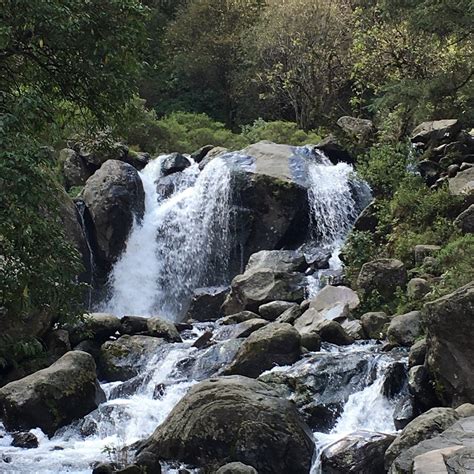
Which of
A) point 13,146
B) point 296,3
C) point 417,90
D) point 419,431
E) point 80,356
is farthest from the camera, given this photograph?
point 296,3

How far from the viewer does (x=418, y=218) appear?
15.9m

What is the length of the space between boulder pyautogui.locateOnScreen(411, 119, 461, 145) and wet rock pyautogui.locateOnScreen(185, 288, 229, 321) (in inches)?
248

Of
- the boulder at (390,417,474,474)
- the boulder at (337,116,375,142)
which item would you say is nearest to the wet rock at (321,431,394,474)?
the boulder at (390,417,474,474)

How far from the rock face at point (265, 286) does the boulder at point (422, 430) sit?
770cm

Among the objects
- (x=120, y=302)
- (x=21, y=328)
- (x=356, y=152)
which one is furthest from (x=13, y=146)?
(x=356, y=152)

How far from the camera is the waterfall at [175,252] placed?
62.5ft

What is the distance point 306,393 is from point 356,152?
12.7 metres

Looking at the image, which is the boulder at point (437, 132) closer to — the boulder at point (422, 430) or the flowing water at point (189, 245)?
the flowing water at point (189, 245)

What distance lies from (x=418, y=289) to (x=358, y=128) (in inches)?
408

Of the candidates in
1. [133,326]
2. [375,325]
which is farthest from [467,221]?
[133,326]

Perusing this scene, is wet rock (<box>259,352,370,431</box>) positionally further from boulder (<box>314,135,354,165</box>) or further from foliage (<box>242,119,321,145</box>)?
foliage (<box>242,119,321,145</box>)

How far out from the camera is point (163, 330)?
14.4 m

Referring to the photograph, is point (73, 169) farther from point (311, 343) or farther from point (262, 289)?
point (311, 343)

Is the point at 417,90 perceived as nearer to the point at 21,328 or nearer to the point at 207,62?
the point at 21,328
